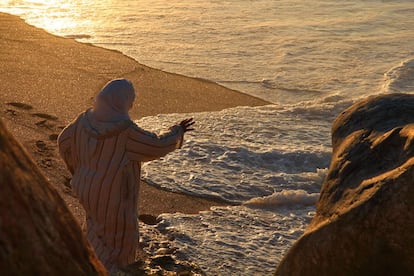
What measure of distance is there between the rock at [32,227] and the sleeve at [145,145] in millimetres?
2473

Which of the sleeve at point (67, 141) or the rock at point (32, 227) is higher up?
the rock at point (32, 227)

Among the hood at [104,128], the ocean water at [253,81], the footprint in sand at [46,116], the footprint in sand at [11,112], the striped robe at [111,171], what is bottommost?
the ocean water at [253,81]

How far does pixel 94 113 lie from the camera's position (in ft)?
17.5

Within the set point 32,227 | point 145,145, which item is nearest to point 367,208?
point 145,145

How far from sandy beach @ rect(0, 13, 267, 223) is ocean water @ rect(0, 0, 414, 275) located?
332 mm

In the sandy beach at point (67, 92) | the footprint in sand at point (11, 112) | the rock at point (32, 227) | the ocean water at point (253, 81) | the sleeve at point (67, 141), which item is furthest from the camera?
the footprint in sand at point (11, 112)

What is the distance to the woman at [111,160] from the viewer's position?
5289 mm

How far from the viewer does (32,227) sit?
2.47 meters

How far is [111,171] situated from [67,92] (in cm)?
652

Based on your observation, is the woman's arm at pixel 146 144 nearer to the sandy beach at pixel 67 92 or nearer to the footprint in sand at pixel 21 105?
the sandy beach at pixel 67 92

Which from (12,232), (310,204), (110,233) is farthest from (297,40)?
(12,232)

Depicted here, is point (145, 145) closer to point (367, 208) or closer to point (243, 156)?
point (367, 208)

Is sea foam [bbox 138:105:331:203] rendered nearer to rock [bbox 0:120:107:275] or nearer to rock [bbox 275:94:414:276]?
rock [bbox 275:94:414:276]

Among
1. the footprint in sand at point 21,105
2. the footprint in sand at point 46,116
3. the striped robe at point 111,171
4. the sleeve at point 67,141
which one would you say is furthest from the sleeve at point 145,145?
the footprint in sand at point 21,105
